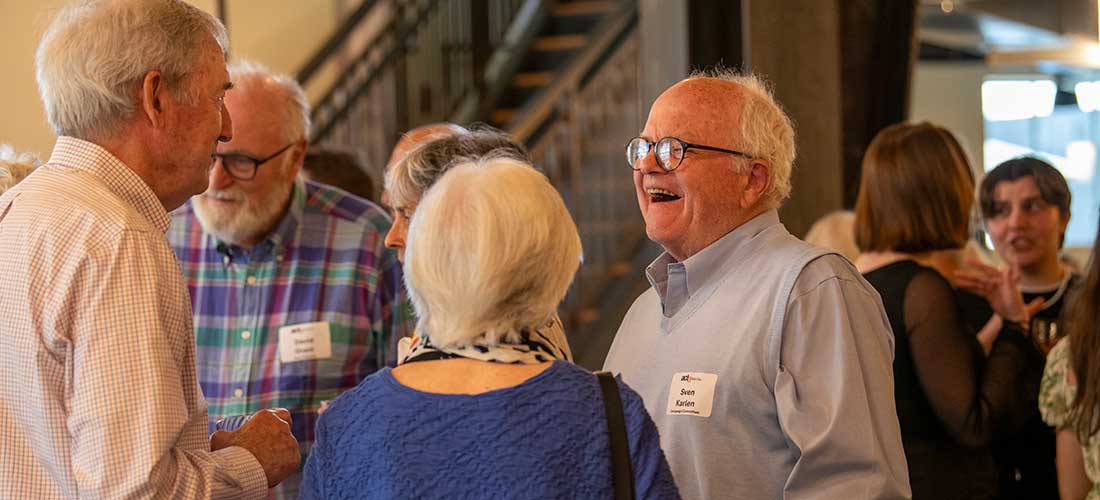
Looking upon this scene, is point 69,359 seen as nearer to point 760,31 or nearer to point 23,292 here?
point 23,292

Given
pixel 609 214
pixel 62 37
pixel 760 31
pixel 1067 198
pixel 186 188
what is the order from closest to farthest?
pixel 62 37, pixel 186 188, pixel 1067 198, pixel 760 31, pixel 609 214

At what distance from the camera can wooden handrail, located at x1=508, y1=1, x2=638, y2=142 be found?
7.19 meters

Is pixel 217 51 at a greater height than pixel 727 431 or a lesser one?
greater

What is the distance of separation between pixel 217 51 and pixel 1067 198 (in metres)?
2.78

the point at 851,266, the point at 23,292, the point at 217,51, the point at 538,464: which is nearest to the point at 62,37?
the point at 217,51

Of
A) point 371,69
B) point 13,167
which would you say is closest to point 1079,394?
point 13,167

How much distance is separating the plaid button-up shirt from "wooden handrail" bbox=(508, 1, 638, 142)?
3976 mm

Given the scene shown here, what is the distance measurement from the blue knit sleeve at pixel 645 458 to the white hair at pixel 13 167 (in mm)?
1332

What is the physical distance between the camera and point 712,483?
2.20 meters

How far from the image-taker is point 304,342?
2.91m

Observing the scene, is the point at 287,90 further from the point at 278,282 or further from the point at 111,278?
the point at 111,278

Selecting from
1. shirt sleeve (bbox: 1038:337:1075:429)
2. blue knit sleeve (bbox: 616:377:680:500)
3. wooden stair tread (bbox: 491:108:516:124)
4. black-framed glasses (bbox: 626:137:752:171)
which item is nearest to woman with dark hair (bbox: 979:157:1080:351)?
shirt sleeve (bbox: 1038:337:1075:429)

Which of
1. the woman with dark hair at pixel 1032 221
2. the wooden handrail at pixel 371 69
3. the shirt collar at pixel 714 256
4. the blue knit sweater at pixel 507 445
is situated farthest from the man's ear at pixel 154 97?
the wooden handrail at pixel 371 69

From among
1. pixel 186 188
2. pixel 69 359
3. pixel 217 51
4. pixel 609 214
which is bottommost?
pixel 609 214
